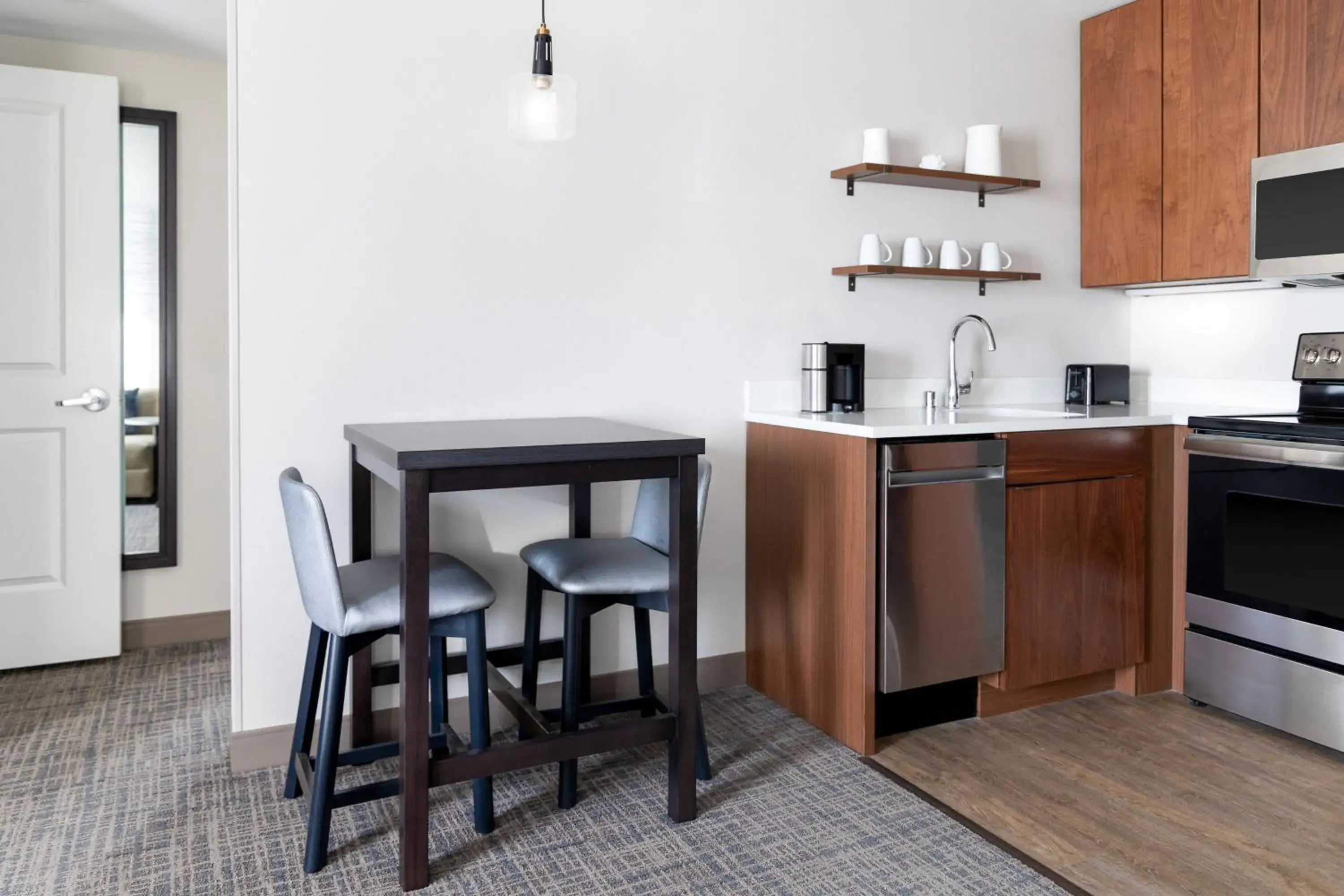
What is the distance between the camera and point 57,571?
331cm

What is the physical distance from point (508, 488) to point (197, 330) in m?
2.06

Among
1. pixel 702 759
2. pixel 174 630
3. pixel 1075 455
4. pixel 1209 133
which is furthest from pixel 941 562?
pixel 174 630

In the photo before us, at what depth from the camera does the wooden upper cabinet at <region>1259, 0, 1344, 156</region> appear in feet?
8.98

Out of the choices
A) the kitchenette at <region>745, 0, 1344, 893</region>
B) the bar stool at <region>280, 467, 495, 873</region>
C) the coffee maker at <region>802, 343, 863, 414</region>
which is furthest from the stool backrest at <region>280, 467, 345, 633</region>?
the coffee maker at <region>802, 343, 863, 414</region>

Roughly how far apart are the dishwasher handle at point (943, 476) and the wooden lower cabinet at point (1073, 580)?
0.10 meters

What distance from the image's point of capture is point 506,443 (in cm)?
204

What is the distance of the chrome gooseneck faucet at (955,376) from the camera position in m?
3.17

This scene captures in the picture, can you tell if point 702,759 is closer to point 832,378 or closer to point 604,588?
point 604,588

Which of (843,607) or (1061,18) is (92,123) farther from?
(1061,18)

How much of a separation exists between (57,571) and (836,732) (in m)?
2.62

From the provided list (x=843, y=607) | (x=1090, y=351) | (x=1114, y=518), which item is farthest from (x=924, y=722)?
(x=1090, y=351)

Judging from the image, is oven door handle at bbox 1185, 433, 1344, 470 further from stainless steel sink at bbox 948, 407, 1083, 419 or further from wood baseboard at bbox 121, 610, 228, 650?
wood baseboard at bbox 121, 610, 228, 650

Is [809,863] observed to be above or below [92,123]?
below

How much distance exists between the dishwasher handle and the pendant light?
128 cm
